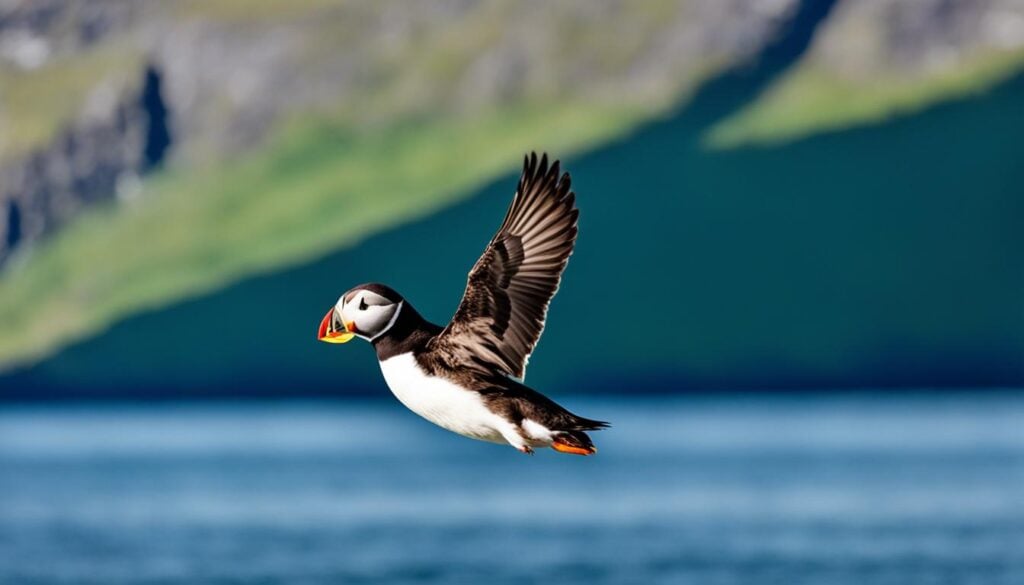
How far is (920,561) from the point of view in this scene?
7875 cm

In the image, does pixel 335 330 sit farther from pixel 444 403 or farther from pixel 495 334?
pixel 495 334

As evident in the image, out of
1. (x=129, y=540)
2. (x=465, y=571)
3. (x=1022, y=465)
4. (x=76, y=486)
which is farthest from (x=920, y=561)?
(x=76, y=486)

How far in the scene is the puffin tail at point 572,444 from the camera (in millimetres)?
10609

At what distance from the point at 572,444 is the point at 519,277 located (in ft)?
5.74

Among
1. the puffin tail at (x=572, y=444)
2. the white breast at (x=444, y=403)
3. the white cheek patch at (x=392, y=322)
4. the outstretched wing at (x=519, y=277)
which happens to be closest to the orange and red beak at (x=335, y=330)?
the white cheek patch at (x=392, y=322)

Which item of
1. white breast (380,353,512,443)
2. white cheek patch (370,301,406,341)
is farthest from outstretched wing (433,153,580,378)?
white breast (380,353,512,443)

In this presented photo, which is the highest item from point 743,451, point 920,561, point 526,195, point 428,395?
point 743,451

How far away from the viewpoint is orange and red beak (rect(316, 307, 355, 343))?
10.7 m

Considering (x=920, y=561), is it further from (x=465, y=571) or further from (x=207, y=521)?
(x=207, y=521)

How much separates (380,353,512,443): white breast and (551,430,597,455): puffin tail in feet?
0.84

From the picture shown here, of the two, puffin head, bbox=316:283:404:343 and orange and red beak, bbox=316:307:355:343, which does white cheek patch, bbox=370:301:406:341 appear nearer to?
puffin head, bbox=316:283:404:343

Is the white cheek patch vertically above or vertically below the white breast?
above

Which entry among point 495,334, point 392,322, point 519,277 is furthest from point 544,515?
point 392,322

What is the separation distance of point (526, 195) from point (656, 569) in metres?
67.5
